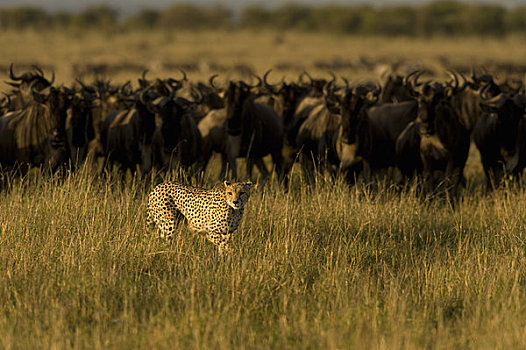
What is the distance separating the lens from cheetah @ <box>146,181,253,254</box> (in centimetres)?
698

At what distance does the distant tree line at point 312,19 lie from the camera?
335 feet

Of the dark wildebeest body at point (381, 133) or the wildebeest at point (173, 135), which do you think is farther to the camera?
the dark wildebeest body at point (381, 133)

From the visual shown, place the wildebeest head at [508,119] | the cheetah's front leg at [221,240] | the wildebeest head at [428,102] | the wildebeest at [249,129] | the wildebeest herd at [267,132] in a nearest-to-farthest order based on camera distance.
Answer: the cheetah's front leg at [221,240], the wildebeest head at [428,102], the wildebeest head at [508,119], the wildebeest herd at [267,132], the wildebeest at [249,129]

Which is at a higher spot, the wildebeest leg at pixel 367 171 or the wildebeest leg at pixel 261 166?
the wildebeest leg at pixel 367 171

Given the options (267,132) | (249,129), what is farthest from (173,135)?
(267,132)

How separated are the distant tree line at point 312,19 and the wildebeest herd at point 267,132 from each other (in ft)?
289

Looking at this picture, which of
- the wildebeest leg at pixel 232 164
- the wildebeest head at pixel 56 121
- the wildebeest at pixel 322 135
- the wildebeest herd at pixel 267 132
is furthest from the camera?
the wildebeest leg at pixel 232 164

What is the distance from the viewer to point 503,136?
11375 mm

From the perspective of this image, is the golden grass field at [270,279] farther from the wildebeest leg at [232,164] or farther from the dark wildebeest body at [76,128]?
the wildebeest leg at [232,164]

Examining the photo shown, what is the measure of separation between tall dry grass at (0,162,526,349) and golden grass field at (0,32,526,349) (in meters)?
0.02

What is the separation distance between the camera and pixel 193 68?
48281 mm

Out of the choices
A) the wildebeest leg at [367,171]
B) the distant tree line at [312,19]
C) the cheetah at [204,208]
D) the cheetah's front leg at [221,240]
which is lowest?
the distant tree line at [312,19]

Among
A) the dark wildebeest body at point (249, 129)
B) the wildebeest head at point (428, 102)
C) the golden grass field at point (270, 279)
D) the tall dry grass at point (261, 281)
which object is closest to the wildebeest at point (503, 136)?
the wildebeest head at point (428, 102)

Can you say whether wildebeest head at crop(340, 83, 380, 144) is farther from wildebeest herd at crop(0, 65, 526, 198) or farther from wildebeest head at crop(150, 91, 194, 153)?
wildebeest head at crop(150, 91, 194, 153)
